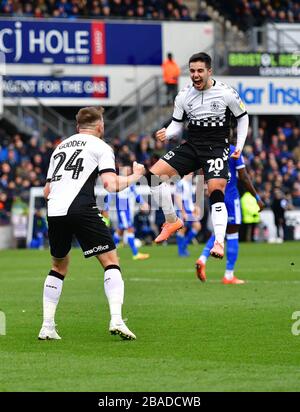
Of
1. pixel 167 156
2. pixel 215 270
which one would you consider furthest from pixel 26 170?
pixel 167 156

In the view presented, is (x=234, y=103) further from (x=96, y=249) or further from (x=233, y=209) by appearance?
(x=233, y=209)

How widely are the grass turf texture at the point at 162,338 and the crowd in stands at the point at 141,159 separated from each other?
14933 millimetres

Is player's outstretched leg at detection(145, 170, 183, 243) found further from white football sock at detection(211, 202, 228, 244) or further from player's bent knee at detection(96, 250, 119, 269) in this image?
player's bent knee at detection(96, 250, 119, 269)

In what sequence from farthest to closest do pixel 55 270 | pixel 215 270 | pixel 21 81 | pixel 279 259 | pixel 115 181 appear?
pixel 21 81 → pixel 279 259 → pixel 215 270 → pixel 55 270 → pixel 115 181

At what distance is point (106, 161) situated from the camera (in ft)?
35.1

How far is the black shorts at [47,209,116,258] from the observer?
35.7 feet

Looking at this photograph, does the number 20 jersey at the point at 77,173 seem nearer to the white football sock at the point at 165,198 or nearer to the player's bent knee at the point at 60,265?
the player's bent knee at the point at 60,265

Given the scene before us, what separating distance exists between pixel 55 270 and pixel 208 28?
115 ft

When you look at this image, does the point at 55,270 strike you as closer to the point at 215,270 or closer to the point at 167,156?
the point at 167,156

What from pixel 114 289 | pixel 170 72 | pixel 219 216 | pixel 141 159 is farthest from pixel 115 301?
pixel 170 72

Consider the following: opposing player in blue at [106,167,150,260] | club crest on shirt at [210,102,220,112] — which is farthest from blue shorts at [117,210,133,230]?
club crest on shirt at [210,102,220,112]

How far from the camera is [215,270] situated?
2150 cm

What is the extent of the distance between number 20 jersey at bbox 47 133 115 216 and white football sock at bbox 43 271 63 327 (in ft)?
2.28

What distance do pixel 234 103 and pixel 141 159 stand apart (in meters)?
24.1
